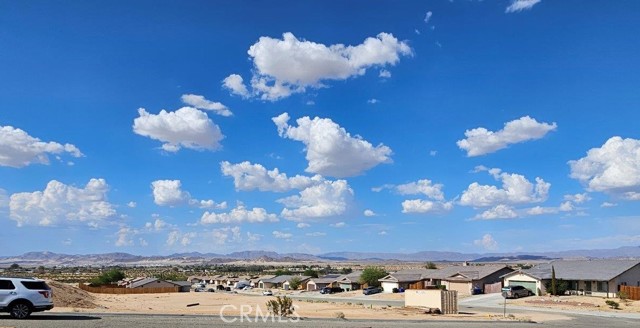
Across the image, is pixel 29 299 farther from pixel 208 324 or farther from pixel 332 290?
pixel 332 290

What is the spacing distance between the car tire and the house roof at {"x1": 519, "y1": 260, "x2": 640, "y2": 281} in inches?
2634

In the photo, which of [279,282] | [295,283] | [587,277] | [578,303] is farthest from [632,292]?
[279,282]

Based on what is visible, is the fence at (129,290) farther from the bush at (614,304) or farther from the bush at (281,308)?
the bush at (614,304)

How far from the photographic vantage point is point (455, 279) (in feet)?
318

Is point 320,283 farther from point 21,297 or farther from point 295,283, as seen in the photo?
point 21,297

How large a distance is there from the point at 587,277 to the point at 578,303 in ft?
34.4

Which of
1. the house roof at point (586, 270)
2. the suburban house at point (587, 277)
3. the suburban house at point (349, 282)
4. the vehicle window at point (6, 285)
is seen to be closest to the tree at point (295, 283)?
the suburban house at point (349, 282)

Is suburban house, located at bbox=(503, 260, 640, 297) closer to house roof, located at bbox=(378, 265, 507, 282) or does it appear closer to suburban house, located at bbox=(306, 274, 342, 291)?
house roof, located at bbox=(378, 265, 507, 282)

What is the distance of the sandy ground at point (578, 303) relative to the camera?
61.8m

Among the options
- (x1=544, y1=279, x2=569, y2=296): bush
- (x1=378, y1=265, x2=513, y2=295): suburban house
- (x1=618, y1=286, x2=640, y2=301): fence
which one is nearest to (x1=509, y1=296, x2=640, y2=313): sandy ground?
(x1=618, y1=286, x2=640, y2=301): fence

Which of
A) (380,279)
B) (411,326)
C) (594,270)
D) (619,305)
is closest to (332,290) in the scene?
(380,279)

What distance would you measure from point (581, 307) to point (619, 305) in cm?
435

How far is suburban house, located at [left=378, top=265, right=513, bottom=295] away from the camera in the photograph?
9288 centimetres

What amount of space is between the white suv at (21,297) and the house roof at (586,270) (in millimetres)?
66406
